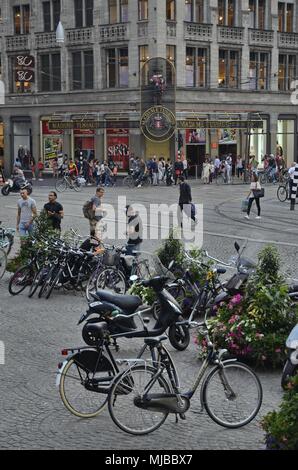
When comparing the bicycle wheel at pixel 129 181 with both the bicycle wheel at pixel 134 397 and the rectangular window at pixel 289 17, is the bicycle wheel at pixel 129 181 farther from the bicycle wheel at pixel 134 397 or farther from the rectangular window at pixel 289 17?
the bicycle wheel at pixel 134 397

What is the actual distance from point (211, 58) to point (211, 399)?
137 ft

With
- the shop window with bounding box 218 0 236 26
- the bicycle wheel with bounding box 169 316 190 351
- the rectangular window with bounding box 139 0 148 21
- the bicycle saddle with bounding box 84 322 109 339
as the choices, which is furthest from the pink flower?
the shop window with bounding box 218 0 236 26

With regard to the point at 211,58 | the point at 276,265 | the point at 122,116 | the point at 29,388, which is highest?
the point at 211,58

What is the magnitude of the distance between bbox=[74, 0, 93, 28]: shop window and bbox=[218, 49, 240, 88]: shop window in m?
8.75

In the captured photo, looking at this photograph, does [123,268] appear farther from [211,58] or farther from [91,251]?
[211,58]

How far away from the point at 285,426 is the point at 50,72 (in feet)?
149

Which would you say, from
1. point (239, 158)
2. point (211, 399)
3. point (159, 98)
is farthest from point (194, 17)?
point (211, 399)

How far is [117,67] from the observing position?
46188 mm

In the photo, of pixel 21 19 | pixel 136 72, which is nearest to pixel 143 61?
pixel 136 72

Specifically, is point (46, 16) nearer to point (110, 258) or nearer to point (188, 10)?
point (188, 10)

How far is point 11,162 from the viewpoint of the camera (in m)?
52.5

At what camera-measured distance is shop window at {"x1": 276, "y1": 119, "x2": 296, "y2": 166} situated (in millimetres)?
52031

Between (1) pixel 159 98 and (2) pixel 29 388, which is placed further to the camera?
(1) pixel 159 98

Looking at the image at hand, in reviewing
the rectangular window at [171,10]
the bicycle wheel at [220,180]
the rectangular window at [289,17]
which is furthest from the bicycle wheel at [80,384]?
the rectangular window at [289,17]
